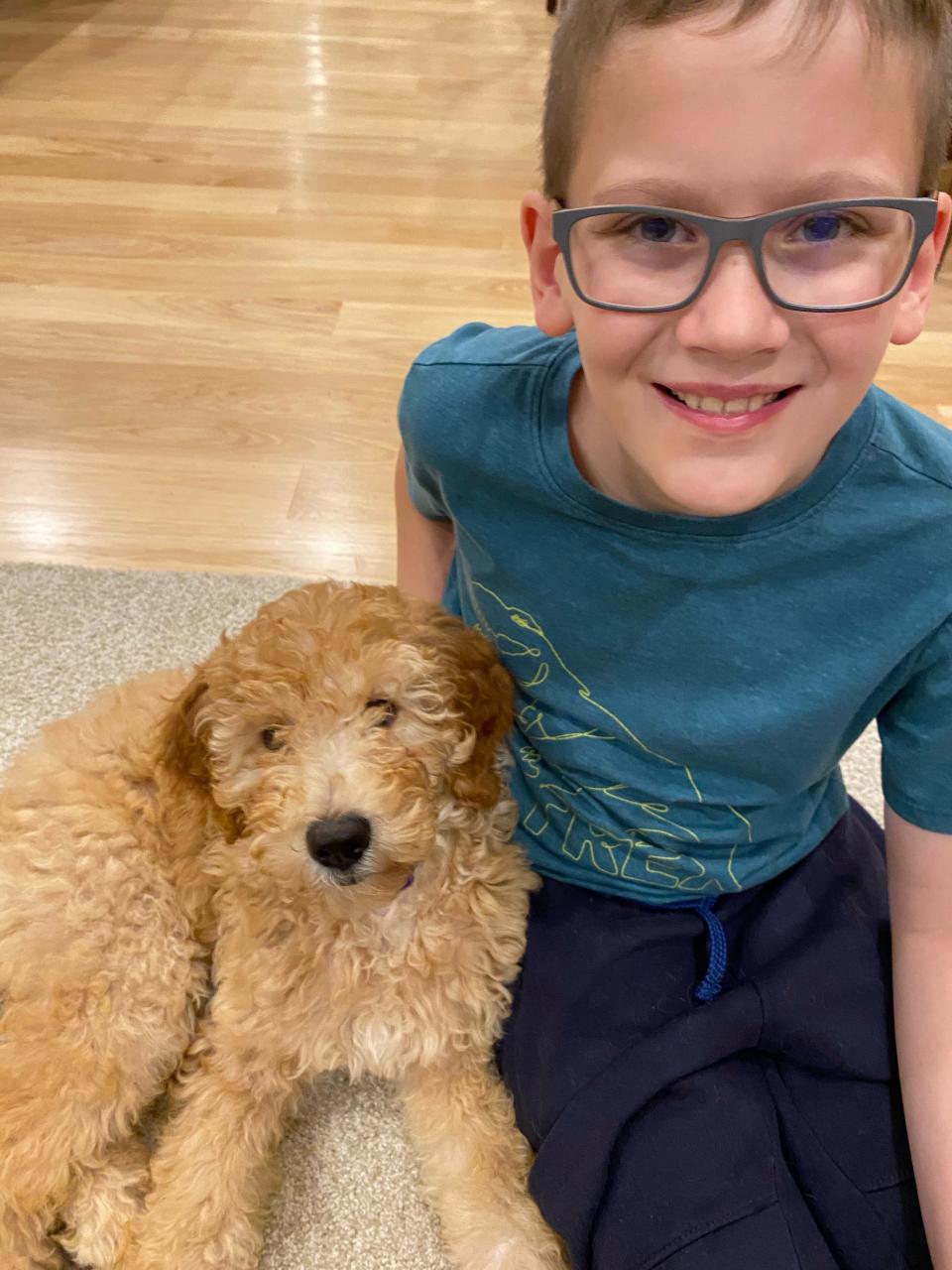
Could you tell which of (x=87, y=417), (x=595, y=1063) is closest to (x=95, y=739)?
(x=595, y=1063)

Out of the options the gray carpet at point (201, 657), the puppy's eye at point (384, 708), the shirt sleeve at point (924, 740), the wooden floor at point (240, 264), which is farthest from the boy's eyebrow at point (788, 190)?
the wooden floor at point (240, 264)

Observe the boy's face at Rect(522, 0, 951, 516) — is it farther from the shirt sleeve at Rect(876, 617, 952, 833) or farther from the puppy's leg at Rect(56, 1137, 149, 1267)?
the puppy's leg at Rect(56, 1137, 149, 1267)

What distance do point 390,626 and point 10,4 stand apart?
4.35 m

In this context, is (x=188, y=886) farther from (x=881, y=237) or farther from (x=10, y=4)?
(x=10, y=4)

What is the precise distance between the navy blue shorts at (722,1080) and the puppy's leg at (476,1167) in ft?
0.15

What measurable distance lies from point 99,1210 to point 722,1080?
647 mm

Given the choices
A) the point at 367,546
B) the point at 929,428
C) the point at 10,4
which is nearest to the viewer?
the point at 929,428

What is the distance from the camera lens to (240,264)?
2.54 metres

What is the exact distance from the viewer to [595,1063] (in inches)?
36.5

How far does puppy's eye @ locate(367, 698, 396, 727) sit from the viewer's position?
91cm

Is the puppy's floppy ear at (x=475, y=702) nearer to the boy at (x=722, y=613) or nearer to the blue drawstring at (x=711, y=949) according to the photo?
the boy at (x=722, y=613)

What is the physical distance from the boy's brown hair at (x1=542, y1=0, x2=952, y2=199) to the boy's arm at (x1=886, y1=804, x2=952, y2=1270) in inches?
22.1

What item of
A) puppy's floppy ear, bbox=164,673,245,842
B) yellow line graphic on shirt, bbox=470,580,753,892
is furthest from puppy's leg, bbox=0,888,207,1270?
yellow line graphic on shirt, bbox=470,580,753,892

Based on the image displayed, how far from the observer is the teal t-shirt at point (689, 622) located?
811mm
